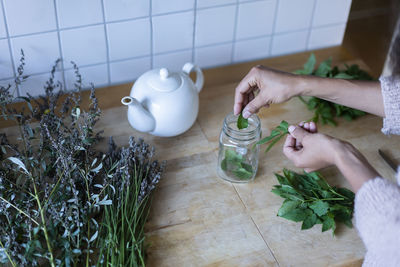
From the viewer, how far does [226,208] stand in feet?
3.49

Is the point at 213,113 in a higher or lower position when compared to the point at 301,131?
lower

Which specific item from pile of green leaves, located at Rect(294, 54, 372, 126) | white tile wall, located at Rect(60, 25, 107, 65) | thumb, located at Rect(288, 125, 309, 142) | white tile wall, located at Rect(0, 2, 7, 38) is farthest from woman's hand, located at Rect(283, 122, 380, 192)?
white tile wall, located at Rect(0, 2, 7, 38)

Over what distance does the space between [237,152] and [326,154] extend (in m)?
0.26

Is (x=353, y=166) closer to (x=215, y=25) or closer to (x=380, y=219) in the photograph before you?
(x=380, y=219)

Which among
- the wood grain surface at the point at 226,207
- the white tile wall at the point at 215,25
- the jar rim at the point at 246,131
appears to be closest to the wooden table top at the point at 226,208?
the wood grain surface at the point at 226,207

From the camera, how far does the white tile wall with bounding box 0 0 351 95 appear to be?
3.88ft

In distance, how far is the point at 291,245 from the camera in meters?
0.99

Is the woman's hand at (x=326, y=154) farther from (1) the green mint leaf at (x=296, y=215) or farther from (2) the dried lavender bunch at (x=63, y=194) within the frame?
(2) the dried lavender bunch at (x=63, y=194)

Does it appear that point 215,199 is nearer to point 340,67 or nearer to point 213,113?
point 213,113

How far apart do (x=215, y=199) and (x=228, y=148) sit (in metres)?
0.13

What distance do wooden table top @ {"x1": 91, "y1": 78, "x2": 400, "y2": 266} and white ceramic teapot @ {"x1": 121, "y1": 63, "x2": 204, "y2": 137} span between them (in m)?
0.08

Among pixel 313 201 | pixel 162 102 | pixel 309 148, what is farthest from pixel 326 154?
pixel 162 102

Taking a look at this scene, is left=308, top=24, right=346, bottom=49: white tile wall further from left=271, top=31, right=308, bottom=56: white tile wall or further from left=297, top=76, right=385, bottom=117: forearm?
left=297, top=76, right=385, bottom=117: forearm

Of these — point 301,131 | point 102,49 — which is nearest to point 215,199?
point 301,131
